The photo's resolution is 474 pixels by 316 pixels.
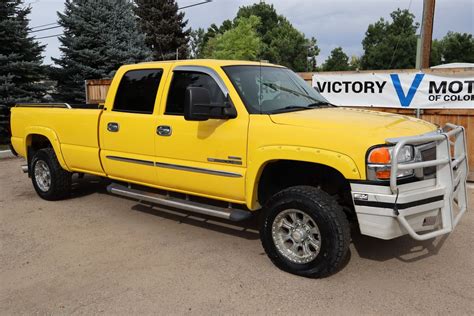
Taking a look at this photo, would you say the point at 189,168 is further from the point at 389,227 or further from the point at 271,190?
A: the point at 389,227

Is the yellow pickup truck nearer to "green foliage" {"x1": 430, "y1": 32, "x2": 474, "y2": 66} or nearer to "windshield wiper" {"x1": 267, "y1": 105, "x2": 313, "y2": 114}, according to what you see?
"windshield wiper" {"x1": 267, "y1": 105, "x2": 313, "y2": 114}

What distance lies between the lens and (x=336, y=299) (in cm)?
356

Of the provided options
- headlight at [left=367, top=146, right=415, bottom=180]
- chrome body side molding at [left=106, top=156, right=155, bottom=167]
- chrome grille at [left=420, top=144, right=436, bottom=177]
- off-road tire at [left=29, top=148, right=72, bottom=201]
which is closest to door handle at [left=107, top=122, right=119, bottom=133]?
chrome body side molding at [left=106, top=156, right=155, bottom=167]

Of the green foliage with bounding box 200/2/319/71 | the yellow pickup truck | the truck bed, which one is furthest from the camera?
the green foliage with bounding box 200/2/319/71

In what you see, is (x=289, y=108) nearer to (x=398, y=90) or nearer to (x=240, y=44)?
(x=398, y=90)

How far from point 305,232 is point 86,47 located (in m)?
15.5

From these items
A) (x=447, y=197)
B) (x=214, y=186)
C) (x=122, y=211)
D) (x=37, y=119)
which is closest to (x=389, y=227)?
→ (x=447, y=197)

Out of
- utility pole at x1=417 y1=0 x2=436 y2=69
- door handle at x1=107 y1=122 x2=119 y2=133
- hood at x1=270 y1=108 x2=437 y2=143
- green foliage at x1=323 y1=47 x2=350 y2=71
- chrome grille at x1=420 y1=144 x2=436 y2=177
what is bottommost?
chrome grille at x1=420 y1=144 x2=436 y2=177

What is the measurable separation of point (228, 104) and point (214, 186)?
858 millimetres

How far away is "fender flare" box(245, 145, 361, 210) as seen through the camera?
3549mm

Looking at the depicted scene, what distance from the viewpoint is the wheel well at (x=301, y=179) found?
420cm

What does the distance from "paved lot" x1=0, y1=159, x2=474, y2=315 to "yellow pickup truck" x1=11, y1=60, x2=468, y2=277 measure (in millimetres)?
349

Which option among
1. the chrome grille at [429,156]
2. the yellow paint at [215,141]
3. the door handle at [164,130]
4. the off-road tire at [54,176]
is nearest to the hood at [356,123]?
the yellow paint at [215,141]

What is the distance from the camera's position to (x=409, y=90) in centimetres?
814
